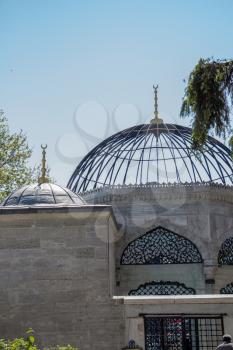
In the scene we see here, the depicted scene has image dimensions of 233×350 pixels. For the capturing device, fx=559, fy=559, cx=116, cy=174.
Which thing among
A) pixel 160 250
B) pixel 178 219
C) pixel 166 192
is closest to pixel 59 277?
pixel 160 250

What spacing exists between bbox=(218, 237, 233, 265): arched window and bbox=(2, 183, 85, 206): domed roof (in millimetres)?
4259

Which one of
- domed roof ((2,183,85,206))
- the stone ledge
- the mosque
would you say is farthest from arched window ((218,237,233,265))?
the stone ledge

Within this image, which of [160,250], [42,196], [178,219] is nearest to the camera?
[42,196]

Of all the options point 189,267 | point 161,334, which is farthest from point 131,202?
point 161,334

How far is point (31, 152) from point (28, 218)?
9066 millimetres

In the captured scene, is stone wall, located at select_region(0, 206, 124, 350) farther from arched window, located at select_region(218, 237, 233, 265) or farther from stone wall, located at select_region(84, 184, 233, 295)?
arched window, located at select_region(218, 237, 233, 265)

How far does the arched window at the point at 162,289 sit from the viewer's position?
49.2 ft

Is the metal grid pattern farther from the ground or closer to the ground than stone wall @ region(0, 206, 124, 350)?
closer to the ground

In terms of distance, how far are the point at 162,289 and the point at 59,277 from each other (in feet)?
13.8

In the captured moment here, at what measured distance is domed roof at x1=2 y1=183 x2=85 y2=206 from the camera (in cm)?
1334

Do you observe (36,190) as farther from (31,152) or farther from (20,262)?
(31,152)

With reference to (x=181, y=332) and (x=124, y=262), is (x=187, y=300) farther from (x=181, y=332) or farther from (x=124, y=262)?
(x=124, y=262)

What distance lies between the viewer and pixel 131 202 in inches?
619

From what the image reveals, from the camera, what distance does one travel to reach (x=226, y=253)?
15477 millimetres
